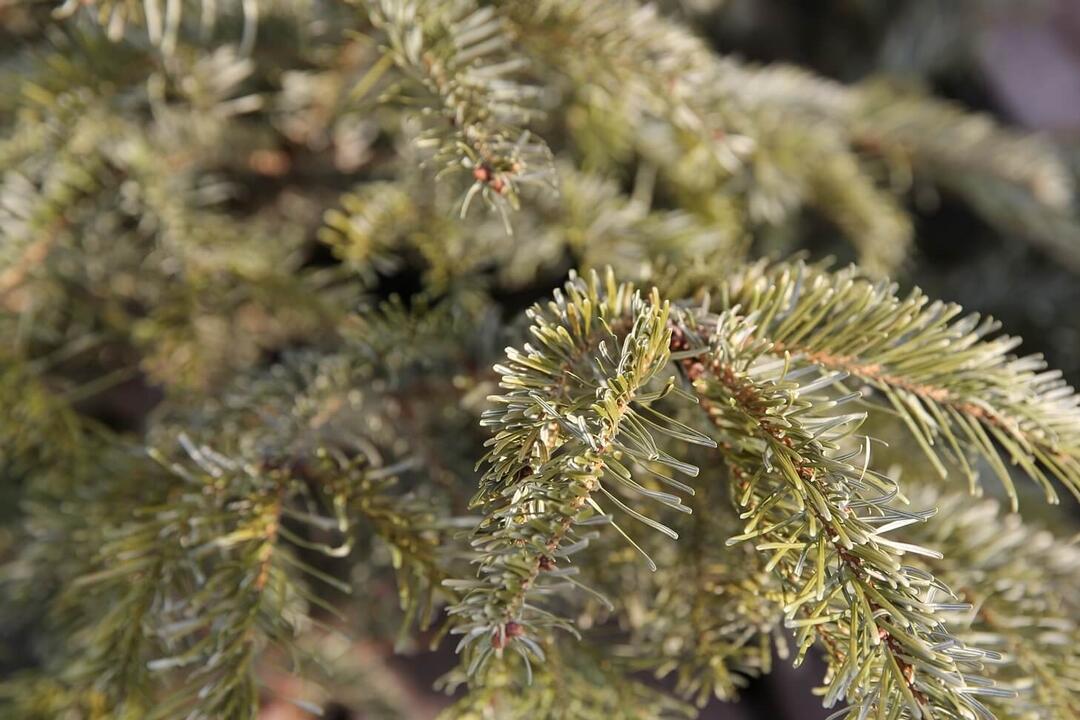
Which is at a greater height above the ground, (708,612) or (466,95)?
(466,95)

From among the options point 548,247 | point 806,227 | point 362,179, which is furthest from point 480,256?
point 806,227

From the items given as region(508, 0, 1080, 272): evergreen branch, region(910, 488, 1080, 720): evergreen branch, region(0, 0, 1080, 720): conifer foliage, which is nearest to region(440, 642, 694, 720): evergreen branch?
region(0, 0, 1080, 720): conifer foliage

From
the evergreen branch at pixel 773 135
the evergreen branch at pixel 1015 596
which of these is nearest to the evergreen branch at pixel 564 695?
the evergreen branch at pixel 1015 596

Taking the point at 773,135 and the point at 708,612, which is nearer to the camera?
the point at 708,612

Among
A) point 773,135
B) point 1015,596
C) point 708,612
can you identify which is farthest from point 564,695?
point 773,135

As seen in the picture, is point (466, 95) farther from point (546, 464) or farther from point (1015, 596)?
point (1015, 596)

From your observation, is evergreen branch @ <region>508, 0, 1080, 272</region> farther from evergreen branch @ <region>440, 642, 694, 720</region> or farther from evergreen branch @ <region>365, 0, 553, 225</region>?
evergreen branch @ <region>440, 642, 694, 720</region>

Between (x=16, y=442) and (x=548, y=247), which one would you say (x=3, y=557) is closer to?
Result: (x=16, y=442)
